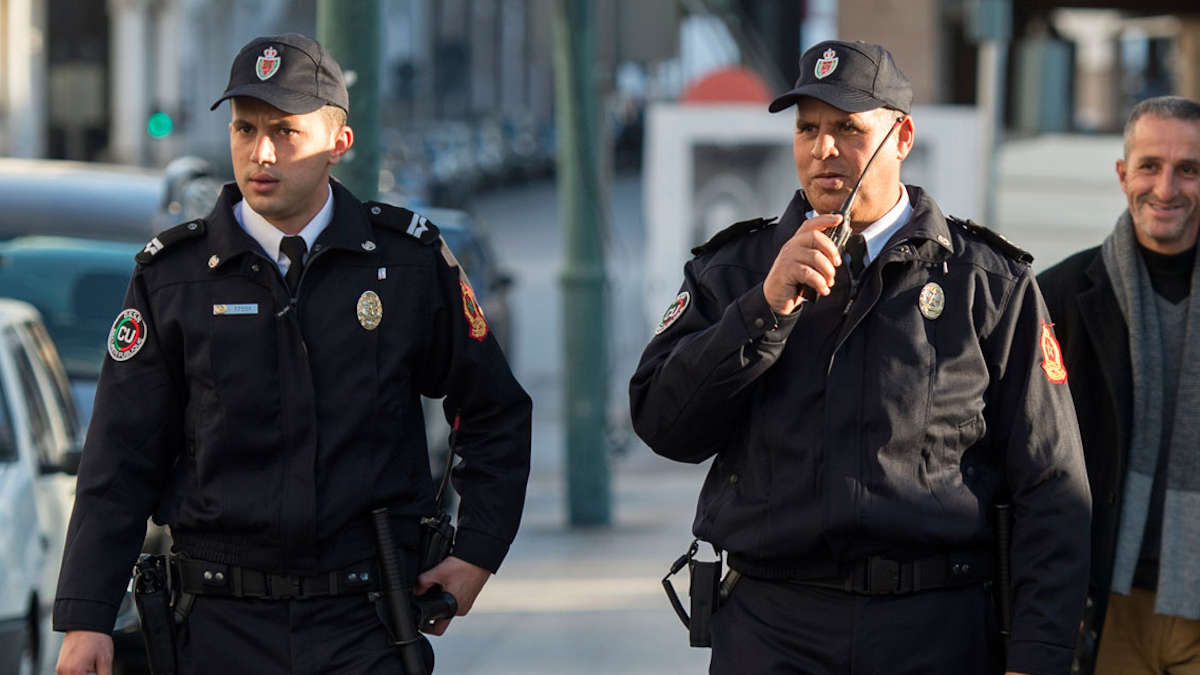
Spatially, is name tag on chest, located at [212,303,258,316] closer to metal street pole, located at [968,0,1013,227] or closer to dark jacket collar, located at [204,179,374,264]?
dark jacket collar, located at [204,179,374,264]

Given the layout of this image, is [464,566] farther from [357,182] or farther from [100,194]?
[100,194]

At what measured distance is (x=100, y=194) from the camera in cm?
1041

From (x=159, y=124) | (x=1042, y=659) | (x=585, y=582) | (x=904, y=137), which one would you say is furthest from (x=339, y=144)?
(x=585, y=582)

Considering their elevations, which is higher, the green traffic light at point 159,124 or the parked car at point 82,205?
the green traffic light at point 159,124

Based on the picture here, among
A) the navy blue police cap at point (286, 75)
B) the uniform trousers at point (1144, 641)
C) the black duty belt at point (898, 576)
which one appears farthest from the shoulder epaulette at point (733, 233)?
the uniform trousers at point (1144, 641)

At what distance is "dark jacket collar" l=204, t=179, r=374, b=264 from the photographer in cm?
436

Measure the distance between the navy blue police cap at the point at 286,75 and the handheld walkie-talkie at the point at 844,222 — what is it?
1.08m

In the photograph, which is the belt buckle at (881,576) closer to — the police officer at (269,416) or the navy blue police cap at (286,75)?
the police officer at (269,416)

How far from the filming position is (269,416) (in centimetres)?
426

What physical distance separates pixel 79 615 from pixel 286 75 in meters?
1.15

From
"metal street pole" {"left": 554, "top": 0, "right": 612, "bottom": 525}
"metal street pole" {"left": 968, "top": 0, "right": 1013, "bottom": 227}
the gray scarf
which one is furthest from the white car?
"metal street pole" {"left": 968, "top": 0, "right": 1013, "bottom": 227}

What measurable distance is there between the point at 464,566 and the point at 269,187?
2.89ft

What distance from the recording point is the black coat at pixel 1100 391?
489cm

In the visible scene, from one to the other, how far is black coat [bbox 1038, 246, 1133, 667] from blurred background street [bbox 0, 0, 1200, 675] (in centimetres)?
270
